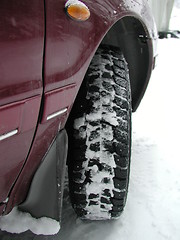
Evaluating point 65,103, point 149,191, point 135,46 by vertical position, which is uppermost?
point 135,46

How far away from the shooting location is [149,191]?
1.89 m

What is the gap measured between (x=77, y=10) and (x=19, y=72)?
11.8 inches

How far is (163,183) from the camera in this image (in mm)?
1973

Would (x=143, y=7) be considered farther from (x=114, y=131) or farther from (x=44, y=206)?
(x=44, y=206)

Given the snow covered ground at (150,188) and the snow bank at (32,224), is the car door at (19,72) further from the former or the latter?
the snow covered ground at (150,188)

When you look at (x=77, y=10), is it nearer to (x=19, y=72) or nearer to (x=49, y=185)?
(x=19, y=72)

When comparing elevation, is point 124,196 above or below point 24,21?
below

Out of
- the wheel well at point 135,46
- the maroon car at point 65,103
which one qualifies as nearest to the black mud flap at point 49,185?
the maroon car at point 65,103

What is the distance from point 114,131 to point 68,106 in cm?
35

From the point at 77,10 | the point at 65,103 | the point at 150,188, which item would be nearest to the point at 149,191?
the point at 150,188

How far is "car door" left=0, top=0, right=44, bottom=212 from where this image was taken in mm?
766

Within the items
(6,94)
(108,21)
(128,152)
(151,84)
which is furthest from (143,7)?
(151,84)

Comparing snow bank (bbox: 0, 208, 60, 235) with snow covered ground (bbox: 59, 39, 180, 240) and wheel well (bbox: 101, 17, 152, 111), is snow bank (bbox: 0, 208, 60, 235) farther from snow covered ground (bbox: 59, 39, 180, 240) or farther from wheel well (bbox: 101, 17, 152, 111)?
wheel well (bbox: 101, 17, 152, 111)

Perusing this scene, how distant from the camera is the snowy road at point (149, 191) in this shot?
1568mm
